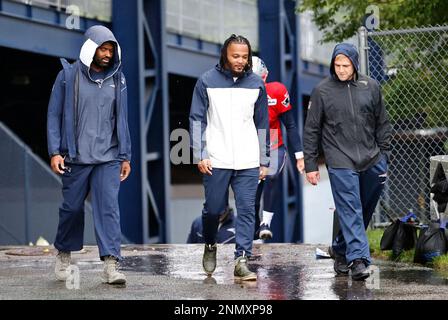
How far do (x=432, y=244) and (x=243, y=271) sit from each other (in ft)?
6.75

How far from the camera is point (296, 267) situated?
11.2m

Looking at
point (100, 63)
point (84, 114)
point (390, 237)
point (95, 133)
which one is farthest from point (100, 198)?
point (390, 237)

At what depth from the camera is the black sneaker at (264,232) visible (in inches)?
532

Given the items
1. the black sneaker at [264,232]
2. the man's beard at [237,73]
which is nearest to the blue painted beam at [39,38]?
the black sneaker at [264,232]

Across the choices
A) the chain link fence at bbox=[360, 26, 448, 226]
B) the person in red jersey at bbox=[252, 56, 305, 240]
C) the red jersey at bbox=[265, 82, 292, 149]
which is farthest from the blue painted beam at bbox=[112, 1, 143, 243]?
the red jersey at bbox=[265, 82, 292, 149]

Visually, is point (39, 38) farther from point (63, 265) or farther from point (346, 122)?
point (346, 122)

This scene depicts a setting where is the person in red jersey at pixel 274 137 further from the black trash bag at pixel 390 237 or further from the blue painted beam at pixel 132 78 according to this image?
the blue painted beam at pixel 132 78

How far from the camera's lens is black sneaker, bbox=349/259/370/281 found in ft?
32.4

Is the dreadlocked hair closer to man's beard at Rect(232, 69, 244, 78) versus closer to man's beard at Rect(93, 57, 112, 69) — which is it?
man's beard at Rect(232, 69, 244, 78)

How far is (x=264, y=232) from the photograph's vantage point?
44.4 ft

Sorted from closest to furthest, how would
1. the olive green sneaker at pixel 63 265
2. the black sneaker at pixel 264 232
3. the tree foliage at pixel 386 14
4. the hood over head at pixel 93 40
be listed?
1. the hood over head at pixel 93 40
2. the olive green sneaker at pixel 63 265
3. the black sneaker at pixel 264 232
4. the tree foliage at pixel 386 14

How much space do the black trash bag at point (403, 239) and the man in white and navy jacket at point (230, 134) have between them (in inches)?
79.4
